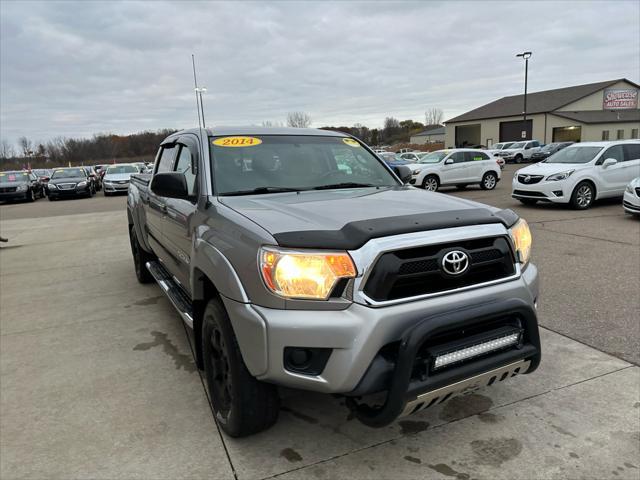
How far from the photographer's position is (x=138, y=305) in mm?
5270

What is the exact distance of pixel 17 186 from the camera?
21.5m

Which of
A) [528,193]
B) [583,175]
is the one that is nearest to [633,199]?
[583,175]

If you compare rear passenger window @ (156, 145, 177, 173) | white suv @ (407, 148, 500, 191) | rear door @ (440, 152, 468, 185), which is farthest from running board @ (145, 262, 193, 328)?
rear door @ (440, 152, 468, 185)

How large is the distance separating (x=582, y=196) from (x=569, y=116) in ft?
147

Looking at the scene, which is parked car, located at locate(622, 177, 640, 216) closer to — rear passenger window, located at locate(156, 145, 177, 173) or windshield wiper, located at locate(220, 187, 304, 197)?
windshield wiper, located at locate(220, 187, 304, 197)

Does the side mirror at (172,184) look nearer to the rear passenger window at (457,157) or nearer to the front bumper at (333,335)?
the front bumper at (333,335)

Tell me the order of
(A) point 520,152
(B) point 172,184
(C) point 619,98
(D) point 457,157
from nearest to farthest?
(B) point 172,184 → (D) point 457,157 → (A) point 520,152 → (C) point 619,98

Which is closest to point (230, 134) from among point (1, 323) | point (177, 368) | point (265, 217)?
point (265, 217)

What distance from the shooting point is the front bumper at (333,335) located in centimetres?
206

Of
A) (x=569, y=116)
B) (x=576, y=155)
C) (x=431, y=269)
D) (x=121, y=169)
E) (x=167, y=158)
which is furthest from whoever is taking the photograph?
(x=569, y=116)

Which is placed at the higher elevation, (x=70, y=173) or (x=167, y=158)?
(x=167, y=158)

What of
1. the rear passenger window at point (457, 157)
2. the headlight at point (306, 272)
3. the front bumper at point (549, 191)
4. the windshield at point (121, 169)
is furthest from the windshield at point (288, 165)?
the windshield at point (121, 169)

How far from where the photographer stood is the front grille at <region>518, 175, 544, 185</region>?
11.9 m

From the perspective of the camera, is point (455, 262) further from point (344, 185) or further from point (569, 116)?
point (569, 116)
